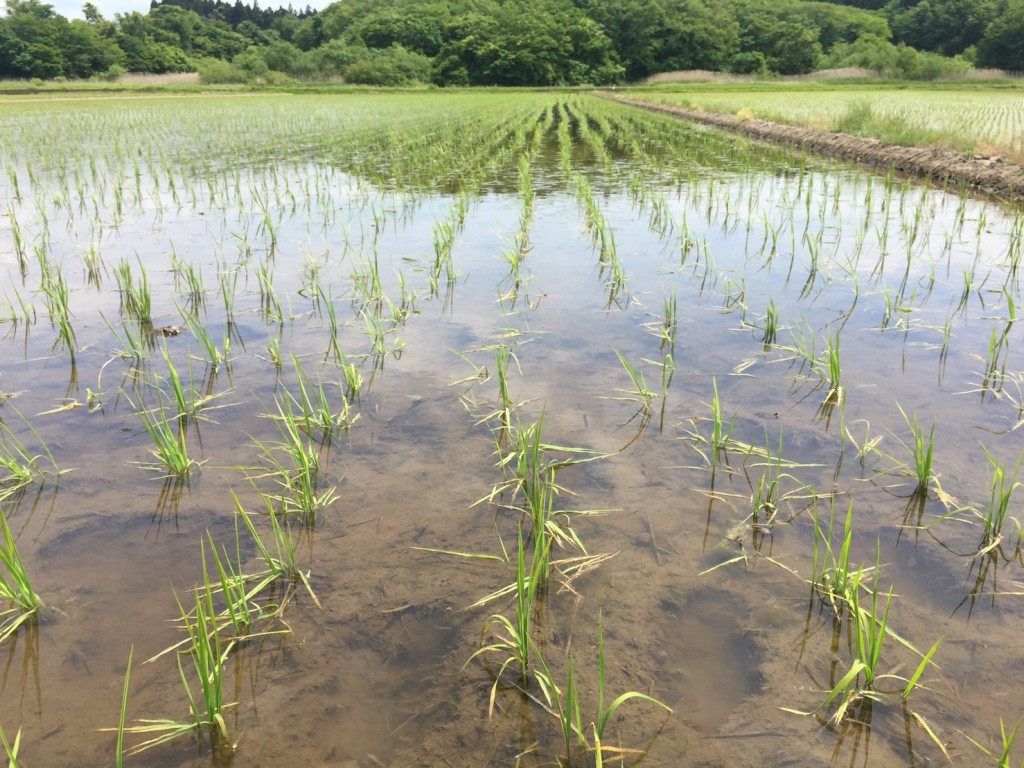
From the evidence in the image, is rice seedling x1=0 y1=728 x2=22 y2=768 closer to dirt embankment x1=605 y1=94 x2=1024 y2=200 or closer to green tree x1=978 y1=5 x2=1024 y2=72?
dirt embankment x1=605 y1=94 x2=1024 y2=200

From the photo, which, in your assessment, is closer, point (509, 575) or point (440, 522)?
point (509, 575)

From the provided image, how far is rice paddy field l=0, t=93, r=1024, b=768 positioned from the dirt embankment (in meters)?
3.22

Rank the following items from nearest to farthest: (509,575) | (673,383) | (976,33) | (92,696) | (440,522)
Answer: (92,696) → (509,575) → (440,522) → (673,383) → (976,33)

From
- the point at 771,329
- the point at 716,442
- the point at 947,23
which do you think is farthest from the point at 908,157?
the point at 947,23

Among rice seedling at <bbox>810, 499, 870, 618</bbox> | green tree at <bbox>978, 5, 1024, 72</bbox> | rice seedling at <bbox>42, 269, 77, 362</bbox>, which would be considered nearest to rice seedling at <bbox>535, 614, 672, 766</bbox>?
rice seedling at <bbox>810, 499, 870, 618</bbox>

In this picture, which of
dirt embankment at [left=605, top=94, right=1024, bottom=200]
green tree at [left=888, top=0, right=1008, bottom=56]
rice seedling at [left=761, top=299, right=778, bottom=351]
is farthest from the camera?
green tree at [left=888, top=0, right=1008, bottom=56]

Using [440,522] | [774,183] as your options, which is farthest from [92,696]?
[774,183]

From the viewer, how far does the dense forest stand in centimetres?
4469

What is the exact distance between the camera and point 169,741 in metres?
1.20

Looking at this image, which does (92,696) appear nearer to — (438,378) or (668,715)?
(668,715)

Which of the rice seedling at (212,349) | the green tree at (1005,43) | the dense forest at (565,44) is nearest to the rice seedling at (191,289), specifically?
the rice seedling at (212,349)

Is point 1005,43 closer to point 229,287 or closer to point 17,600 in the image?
point 229,287

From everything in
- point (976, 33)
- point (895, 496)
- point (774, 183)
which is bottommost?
point (895, 496)

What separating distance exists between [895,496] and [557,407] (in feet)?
3.86
